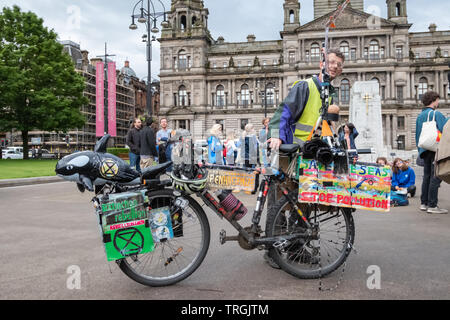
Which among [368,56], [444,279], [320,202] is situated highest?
[368,56]

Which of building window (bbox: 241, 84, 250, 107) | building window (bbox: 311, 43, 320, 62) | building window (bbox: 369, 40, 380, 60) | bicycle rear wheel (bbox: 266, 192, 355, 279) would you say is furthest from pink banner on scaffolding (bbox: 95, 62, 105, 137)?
building window (bbox: 369, 40, 380, 60)

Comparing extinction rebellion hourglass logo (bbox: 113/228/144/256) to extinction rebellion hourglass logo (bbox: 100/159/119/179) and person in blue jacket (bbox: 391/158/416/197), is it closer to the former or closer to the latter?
extinction rebellion hourglass logo (bbox: 100/159/119/179)

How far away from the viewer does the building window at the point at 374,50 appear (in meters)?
62.7

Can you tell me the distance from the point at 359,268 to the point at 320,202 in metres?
0.99

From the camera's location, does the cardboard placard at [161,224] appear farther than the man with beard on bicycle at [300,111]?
No

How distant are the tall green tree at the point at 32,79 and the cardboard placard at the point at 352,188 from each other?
33.2 metres

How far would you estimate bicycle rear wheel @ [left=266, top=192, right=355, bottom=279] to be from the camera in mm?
3518

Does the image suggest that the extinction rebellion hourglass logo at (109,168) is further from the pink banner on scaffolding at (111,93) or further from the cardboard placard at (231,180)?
the pink banner on scaffolding at (111,93)

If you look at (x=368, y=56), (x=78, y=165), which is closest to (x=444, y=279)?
(x=78, y=165)

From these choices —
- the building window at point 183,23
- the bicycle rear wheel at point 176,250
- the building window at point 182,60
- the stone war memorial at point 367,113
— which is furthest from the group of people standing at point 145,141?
the building window at point 183,23

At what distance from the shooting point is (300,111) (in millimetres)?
3789

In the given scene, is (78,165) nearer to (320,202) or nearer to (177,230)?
(177,230)

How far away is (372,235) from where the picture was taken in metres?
5.38
